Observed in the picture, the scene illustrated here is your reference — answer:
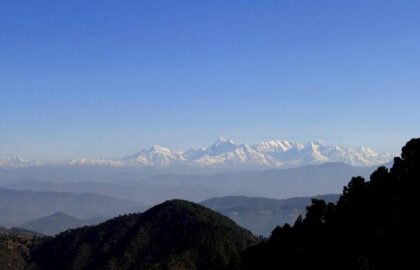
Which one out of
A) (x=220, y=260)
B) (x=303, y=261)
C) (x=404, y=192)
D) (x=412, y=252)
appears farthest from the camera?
(x=220, y=260)

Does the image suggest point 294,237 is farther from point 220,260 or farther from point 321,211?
point 220,260

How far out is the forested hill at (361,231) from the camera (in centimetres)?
8175

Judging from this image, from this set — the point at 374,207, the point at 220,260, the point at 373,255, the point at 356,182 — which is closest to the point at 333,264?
the point at 373,255

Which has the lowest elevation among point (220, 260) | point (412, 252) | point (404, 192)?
point (220, 260)

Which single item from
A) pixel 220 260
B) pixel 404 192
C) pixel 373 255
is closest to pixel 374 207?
pixel 404 192

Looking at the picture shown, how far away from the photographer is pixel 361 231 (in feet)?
285

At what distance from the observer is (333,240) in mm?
90188

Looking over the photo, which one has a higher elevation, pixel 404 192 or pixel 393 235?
pixel 404 192

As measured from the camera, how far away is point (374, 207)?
95.2 metres

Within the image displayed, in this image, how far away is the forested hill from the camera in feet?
268

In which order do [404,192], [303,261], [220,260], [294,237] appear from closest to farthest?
[303,261], [404,192], [294,237], [220,260]

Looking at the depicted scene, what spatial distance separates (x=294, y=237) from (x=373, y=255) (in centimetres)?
2163

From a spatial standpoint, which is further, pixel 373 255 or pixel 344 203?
pixel 344 203

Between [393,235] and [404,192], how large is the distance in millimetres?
12089
